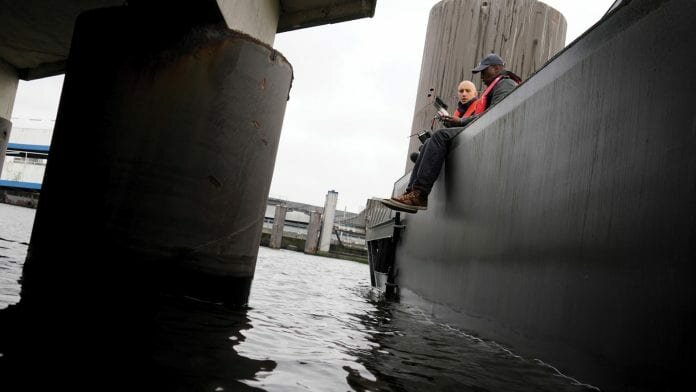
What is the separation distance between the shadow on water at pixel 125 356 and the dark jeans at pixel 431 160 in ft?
6.71

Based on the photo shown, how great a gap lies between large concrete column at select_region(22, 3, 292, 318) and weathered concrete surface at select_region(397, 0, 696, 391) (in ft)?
4.61

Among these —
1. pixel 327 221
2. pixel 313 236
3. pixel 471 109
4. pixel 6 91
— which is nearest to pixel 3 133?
pixel 6 91

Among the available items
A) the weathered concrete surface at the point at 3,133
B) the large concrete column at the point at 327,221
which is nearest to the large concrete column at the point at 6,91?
the weathered concrete surface at the point at 3,133

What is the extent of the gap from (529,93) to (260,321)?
180 centimetres

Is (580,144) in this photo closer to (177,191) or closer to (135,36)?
(177,191)

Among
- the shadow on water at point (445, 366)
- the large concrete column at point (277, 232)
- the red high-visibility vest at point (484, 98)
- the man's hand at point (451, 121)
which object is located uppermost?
the red high-visibility vest at point (484, 98)

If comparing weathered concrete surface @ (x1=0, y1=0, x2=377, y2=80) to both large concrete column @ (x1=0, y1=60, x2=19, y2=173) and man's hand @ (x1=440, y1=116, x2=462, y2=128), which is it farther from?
man's hand @ (x1=440, y1=116, x2=462, y2=128)

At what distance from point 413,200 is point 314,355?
1.98 metres

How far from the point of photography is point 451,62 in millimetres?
5441

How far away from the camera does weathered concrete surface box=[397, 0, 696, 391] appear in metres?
1.40

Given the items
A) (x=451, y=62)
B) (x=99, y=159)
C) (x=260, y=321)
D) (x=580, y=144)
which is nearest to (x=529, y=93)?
(x=580, y=144)

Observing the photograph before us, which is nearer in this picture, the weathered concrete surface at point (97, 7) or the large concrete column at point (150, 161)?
the large concrete column at point (150, 161)

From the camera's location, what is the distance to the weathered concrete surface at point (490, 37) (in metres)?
5.26

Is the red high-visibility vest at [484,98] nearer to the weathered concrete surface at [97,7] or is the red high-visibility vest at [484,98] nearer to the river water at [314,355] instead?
the weathered concrete surface at [97,7]
